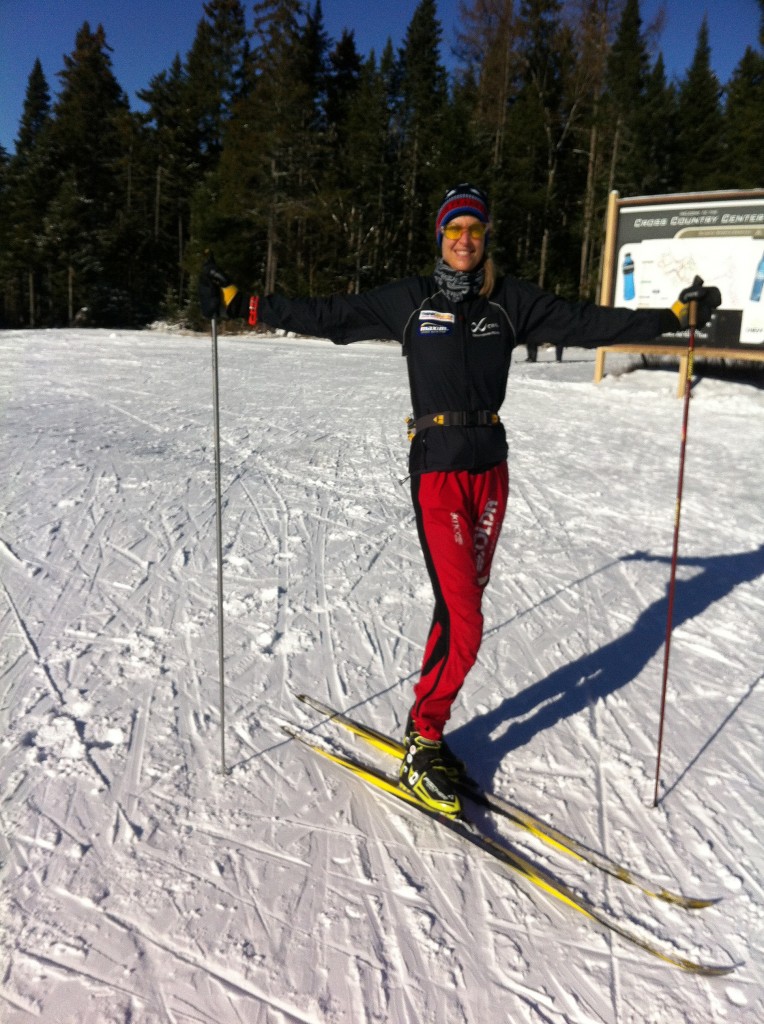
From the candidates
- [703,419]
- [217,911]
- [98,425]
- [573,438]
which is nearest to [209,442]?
[98,425]

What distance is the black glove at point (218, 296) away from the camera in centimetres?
279

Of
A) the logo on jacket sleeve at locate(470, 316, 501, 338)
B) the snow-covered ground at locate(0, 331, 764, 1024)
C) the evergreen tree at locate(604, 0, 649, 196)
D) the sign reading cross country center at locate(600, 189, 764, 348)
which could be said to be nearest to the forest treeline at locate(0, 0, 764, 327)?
the evergreen tree at locate(604, 0, 649, 196)

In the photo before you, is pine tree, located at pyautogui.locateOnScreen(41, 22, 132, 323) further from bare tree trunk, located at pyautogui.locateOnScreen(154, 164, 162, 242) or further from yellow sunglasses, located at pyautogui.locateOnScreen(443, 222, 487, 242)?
yellow sunglasses, located at pyautogui.locateOnScreen(443, 222, 487, 242)

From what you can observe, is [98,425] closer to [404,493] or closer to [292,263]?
Result: [404,493]

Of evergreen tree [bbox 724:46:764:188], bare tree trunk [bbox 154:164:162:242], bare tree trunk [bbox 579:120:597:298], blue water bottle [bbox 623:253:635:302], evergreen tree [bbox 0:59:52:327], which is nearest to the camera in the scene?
blue water bottle [bbox 623:253:635:302]

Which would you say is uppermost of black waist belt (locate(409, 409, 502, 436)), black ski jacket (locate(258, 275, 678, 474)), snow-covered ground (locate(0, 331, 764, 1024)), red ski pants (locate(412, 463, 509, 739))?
black ski jacket (locate(258, 275, 678, 474))

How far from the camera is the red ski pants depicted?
9.09ft

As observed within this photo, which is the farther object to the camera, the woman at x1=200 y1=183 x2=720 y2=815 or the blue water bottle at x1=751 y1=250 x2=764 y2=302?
the blue water bottle at x1=751 y1=250 x2=764 y2=302

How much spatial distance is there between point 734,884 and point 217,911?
1.71 metres

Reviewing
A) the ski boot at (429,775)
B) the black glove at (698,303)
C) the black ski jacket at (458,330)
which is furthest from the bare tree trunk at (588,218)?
the ski boot at (429,775)

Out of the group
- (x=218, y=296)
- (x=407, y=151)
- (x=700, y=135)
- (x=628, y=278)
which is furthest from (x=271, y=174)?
(x=218, y=296)

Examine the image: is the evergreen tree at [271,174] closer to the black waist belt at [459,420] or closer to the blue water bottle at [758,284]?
the blue water bottle at [758,284]

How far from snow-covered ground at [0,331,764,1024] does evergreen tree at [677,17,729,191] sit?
24.5 meters

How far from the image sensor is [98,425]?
9.25m
